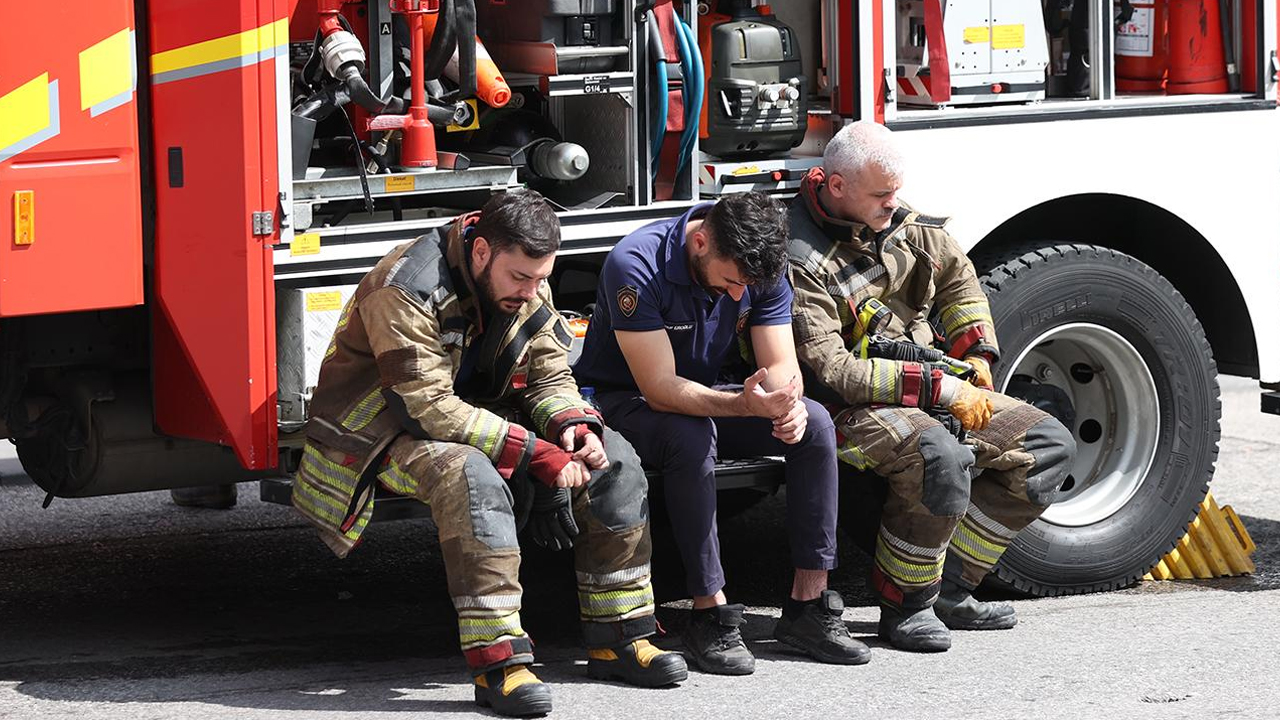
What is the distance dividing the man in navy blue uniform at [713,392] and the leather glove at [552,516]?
345 mm

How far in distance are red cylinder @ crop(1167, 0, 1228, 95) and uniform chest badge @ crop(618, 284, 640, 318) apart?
7.56 ft

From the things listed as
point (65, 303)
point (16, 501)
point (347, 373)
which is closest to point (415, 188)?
point (347, 373)

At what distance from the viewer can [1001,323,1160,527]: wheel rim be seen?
21.3 ft

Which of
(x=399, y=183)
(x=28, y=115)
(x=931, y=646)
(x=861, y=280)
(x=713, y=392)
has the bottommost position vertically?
(x=931, y=646)

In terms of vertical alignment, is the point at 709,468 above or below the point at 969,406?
below

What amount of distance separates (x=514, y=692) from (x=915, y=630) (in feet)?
4.27

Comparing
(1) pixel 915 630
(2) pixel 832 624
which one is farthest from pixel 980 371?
(2) pixel 832 624

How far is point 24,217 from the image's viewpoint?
16.4 feet

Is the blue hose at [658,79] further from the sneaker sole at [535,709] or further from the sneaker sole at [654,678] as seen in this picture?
the sneaker sole at [535,709]

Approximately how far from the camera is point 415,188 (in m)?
5.56

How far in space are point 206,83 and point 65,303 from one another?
663 mm

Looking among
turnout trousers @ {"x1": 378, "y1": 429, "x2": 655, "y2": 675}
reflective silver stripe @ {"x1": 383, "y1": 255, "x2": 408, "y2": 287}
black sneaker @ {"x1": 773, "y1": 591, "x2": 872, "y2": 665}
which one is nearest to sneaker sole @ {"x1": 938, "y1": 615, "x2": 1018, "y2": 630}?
black sneaker @ {"x1": 773, "y1": 591, "x2": 872, "y2": 665}

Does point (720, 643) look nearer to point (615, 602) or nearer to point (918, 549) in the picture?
point (615, 602)

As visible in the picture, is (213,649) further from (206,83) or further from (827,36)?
(827,36)
